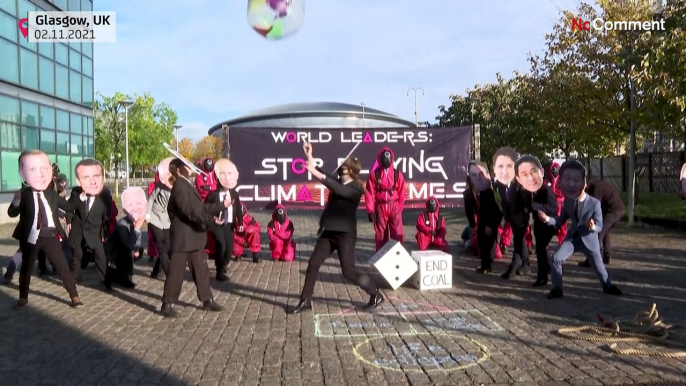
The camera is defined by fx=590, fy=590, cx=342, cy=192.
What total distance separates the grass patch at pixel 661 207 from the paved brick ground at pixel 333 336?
9493 mm

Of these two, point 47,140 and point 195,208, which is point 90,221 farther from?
point 47,140

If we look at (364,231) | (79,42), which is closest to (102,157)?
(79,42)

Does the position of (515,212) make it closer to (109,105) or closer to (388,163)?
(388,163)

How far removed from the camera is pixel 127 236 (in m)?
8.84

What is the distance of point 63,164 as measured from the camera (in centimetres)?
2777

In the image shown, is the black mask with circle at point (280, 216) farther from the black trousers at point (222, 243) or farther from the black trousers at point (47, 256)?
the black trousers at point (47, 256)

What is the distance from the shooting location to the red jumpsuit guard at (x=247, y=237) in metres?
11.2

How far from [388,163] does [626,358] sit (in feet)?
17.2

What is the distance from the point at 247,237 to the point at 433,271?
4342mm

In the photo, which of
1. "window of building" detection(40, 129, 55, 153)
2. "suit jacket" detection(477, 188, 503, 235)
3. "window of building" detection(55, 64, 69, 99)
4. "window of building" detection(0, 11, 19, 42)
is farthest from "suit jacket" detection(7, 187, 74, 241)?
"window of building" detection(55, 64, 69, 99)

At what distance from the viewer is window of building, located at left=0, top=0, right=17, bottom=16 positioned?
2199 cm

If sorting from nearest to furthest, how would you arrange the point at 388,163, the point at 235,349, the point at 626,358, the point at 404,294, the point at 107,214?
the point at 626,358, the point at 235,349, the point at 404,294, the point at 107,214, the point at 388,163

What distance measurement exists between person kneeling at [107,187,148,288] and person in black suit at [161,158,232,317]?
2.10 m

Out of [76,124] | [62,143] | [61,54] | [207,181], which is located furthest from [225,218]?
[76,124]
